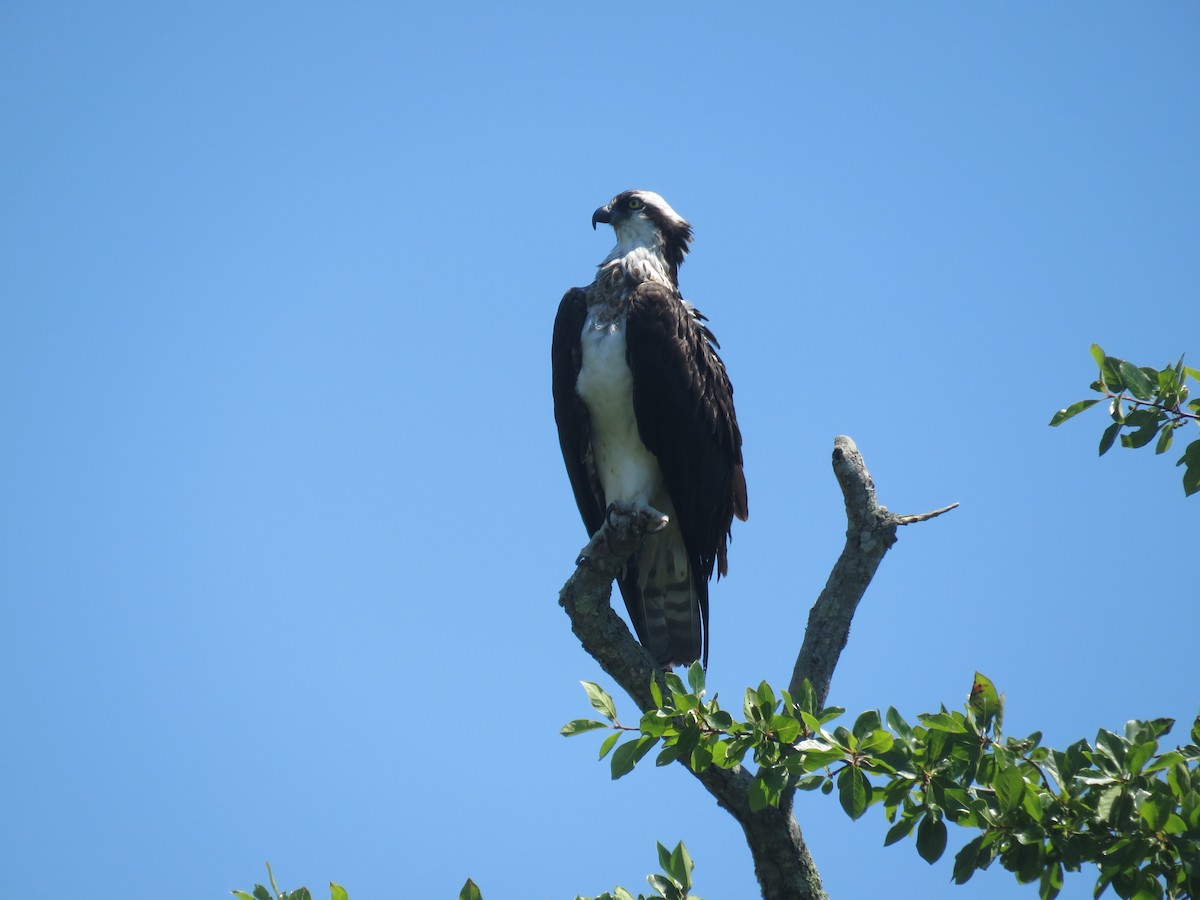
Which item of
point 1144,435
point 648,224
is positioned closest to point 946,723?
point 1144,435

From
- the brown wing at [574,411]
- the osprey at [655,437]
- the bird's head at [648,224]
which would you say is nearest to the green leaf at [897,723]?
the osprey at [655,437]

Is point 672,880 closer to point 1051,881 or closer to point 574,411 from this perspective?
point 1051,881

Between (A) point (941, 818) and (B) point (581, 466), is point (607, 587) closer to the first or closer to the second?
(B) point (581, 466)

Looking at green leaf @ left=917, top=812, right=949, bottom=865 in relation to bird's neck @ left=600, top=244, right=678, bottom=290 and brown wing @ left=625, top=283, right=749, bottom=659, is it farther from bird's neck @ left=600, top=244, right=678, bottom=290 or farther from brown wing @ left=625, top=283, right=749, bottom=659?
bird's neck @ left=600, top=244, right=678, bottom=290

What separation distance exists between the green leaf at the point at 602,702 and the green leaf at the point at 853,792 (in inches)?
28.8

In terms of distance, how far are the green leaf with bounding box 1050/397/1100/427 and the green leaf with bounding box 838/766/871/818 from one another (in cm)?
135

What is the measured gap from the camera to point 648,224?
6953 millimetres

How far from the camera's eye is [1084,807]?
3.10 m

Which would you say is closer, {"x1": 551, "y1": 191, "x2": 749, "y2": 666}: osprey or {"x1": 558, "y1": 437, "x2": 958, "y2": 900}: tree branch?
{"x1": 558, "y1": 437, "x2": 958, "y2": 900}: tree branch

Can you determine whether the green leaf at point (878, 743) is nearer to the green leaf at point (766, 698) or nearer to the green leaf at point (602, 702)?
the green leaf at point (766, 698)

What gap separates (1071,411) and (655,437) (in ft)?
8.34

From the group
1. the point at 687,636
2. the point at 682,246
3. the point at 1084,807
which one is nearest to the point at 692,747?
the point at 1084,807

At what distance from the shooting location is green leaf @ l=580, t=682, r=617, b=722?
11.8 feet

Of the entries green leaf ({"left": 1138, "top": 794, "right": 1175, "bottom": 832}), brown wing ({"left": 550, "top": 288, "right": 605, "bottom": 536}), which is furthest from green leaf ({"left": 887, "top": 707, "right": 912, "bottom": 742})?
brown wing ({"left": 550, "top": 288, "right": 605, "bottom": 536})
